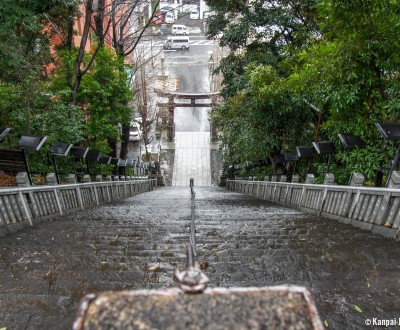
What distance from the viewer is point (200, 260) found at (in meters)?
3.57

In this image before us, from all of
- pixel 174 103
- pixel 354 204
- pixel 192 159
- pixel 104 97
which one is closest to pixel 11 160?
pixel 104 97

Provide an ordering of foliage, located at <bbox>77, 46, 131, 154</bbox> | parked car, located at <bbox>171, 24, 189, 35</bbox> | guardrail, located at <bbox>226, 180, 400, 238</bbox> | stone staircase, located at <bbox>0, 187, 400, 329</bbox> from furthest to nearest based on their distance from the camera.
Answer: parked car, located at <bbox>171, 24, 189, 35</bbox> < foliage, located at <bbox>77, 46, 131, 154</bbox> < guardrail, located at <bbox>226, 180, 400, 238</bbox> < stone staircase, located at <bbox>0, 187, 400, 329</bbox>

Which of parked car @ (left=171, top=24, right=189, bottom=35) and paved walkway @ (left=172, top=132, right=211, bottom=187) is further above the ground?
parked car @ (left=171, top=24, right=189, bottom=35)

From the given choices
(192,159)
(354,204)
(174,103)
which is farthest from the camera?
(174,103)

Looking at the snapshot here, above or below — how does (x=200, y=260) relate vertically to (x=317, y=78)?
below

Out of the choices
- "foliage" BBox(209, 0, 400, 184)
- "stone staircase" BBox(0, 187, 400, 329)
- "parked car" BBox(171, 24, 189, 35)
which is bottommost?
"stone staircase" BBox(0, 187, 400, 329)

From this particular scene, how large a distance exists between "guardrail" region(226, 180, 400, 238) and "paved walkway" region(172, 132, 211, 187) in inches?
808

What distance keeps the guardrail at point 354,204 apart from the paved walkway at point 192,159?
20.5 metres

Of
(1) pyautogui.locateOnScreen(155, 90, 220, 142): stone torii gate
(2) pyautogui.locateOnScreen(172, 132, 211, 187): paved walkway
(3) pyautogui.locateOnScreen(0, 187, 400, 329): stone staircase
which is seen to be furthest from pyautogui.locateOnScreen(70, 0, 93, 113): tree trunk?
(1) pyautogui.locateOnScreen(155, 90, 220, 142): stone torii gate

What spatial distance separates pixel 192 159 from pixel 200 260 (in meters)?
29.6

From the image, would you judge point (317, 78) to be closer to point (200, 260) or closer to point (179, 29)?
point (200, 260)

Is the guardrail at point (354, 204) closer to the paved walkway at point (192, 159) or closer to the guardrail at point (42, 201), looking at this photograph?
the guardrail at point (42, 201)

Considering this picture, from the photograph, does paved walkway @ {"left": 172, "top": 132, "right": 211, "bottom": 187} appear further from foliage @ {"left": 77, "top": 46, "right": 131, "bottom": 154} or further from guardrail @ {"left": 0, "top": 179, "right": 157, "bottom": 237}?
guardrail @ {"left": 0, "top": 179, "right": 157, "bottom": 237}

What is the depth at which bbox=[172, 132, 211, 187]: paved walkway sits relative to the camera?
102 ft
